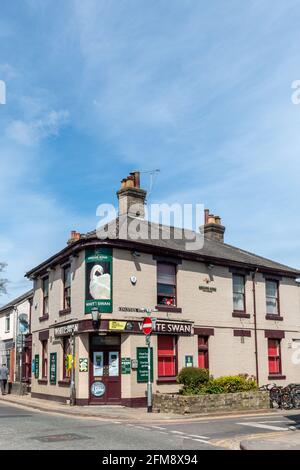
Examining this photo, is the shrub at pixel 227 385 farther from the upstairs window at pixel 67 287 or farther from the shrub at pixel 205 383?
the upstairs window at pixel 67 287

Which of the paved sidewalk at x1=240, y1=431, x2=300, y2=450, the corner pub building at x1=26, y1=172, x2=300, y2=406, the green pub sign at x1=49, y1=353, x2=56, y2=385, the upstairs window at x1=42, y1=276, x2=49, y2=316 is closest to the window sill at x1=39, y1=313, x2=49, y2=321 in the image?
the corner pub building at x1=26, y1=172, x2=300, y2=406

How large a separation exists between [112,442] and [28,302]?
84.8 feet

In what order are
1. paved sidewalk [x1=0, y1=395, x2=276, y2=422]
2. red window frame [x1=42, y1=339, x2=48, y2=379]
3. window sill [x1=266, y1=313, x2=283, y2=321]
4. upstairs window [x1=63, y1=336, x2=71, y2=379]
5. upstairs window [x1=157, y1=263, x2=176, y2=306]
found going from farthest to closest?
window sill [x1=266, y1=313, x2=283, y2=321]
red window frame [x1=42, y1=339, x2=48, y2=379]
upstairs window [x1=157, y1=263, x2=176, y2=306]
upstairs window [x1=63, y1=336, x2=71, y2=379]
paved sidewalk [x1=0, y1=395, x2=276, y2=422]

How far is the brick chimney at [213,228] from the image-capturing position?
32.5m

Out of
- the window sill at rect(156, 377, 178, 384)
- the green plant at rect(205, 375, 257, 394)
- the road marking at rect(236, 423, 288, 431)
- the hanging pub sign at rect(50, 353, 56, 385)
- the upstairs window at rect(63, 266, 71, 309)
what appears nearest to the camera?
the road marking at rect(236, 423, 288, 431)

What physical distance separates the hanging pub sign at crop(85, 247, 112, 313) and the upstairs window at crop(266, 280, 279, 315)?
1036 centimetres

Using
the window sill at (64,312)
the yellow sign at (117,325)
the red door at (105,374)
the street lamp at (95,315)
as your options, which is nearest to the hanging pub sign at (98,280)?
the street lamp at (95,315)

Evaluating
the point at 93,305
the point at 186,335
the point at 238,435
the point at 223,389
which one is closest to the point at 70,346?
the point at 93,305

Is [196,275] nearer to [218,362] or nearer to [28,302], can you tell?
[218,362]

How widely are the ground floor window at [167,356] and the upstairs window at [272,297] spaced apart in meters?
7.16

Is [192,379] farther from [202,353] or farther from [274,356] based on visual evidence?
[274,356]

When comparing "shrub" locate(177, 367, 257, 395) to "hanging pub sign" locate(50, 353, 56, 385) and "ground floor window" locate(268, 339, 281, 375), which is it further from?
"hanging pub sign" locate(50, 353, 56, 385)

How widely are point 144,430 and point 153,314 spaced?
8.87 m

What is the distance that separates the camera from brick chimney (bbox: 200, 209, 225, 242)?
32.5 meters
